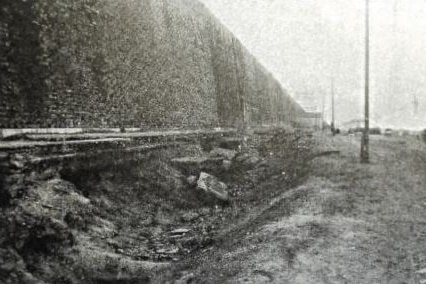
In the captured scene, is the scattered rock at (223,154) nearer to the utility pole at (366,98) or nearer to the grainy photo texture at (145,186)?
the grainy photo texture at (145,186)

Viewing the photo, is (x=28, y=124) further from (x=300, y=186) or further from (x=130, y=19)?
(x=300, y=186)

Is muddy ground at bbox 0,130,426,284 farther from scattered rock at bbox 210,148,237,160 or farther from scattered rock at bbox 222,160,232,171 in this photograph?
scattered rock at bbox 210,148,237,160

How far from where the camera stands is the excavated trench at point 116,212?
18.9 ft

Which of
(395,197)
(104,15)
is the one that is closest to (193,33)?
(104,15)

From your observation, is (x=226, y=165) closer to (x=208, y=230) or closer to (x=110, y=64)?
(x=110, y=64)

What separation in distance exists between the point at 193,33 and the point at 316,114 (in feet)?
201

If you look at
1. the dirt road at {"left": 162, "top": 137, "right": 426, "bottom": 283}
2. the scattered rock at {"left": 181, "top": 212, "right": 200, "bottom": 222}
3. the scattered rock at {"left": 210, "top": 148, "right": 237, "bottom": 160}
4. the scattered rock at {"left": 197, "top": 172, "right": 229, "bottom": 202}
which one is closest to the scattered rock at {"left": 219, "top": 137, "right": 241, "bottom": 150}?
the scattered rock at {"left": 210, "top": 148, "right": 237, "bottom": 160}

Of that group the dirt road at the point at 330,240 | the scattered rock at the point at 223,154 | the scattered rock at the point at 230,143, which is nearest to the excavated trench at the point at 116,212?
the dirt road at the point at 330,240

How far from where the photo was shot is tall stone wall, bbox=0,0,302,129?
7484 mm

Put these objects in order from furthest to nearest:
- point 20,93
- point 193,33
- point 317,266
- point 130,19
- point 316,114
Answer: point 316,114 < point 193,33 < point 130,19 < point 20,93 < point 317,266

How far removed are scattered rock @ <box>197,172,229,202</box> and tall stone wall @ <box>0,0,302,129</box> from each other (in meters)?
2.52

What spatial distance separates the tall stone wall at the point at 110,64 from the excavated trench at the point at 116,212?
1157 mm

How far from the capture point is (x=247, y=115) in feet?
92.6

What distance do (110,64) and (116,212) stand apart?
14.0 feet
